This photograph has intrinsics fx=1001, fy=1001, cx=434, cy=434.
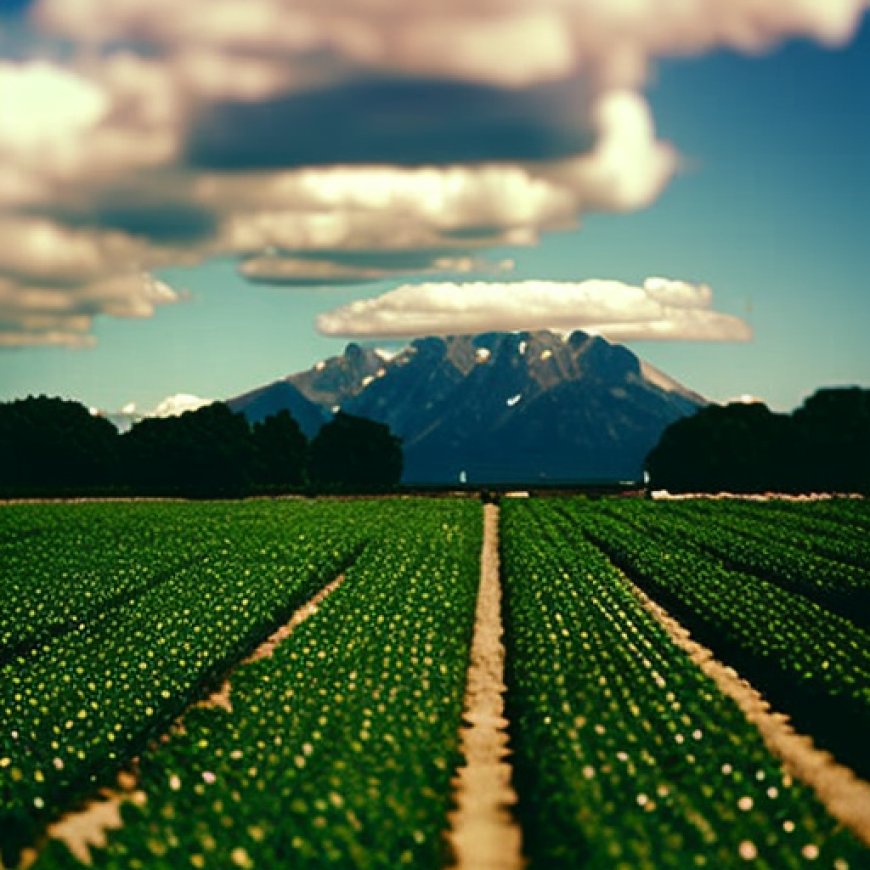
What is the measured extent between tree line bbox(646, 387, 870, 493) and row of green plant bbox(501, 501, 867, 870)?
98249 mm

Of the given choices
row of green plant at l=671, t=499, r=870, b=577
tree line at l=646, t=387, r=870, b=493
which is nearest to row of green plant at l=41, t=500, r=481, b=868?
row of green plant at l=671, t=499, r=870, b=577

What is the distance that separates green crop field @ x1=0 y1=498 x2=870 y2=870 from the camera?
45.8 ft

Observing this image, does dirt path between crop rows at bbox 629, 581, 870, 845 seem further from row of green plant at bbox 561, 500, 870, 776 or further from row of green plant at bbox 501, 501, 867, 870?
row of green plant at bbox 501, 501, 867, 870

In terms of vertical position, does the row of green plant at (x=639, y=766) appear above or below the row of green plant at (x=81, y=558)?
below

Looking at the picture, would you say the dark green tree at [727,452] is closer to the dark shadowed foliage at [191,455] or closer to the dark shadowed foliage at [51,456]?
the dark shadowed foliage at [191,455]

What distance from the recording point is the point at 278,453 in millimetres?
137125

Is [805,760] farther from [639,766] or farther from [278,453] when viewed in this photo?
[278,453]

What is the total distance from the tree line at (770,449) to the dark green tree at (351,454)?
38273mm

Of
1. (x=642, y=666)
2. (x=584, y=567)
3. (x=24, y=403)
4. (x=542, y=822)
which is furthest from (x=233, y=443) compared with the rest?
(x=542, y=822)

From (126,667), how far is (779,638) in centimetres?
1786

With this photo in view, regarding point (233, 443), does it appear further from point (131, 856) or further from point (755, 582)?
point (131, 856)

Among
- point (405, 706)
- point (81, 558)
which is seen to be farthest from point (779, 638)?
point (81, 558)

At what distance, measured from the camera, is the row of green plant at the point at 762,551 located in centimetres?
3769

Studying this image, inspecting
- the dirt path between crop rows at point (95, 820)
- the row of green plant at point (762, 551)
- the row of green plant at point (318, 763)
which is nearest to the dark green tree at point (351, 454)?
the row of green plant at point (762, 551)
